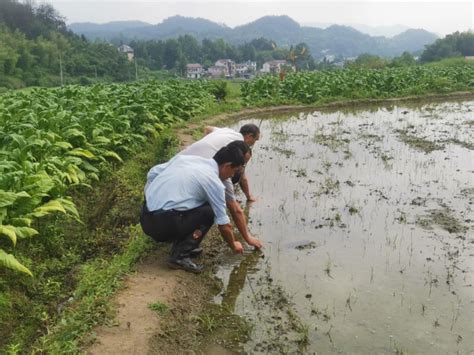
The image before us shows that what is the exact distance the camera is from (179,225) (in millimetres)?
4781

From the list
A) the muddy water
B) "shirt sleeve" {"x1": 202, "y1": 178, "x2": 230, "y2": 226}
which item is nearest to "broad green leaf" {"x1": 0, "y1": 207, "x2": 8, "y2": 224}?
"shirt sleeve" {"x1": 202, "y1": 178, "x2": 230, "y2": 226}

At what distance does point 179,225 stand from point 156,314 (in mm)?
959

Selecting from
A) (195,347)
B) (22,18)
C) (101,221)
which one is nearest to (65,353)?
(195,347)

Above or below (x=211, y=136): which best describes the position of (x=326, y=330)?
below

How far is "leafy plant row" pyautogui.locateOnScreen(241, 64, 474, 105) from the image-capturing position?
18.2 m

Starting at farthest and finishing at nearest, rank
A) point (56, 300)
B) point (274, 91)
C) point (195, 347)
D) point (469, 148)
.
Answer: point (274, 91), point (469, 148), point (56, 300), point (195, 347)

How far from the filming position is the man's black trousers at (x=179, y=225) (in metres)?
4.77

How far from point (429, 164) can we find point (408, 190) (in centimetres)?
178

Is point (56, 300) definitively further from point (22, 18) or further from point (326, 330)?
point (22, 18)

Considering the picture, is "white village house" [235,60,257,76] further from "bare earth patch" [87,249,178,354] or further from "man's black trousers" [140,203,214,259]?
"bare earth patch" [87,249,178,354]

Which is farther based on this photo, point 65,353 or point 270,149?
point 270,149

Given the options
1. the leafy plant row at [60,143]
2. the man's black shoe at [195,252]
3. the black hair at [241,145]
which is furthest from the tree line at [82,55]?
the man's black shoe at [195,252]

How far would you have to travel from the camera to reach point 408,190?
7.75m

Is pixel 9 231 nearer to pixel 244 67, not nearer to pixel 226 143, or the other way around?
pixel 226 143
